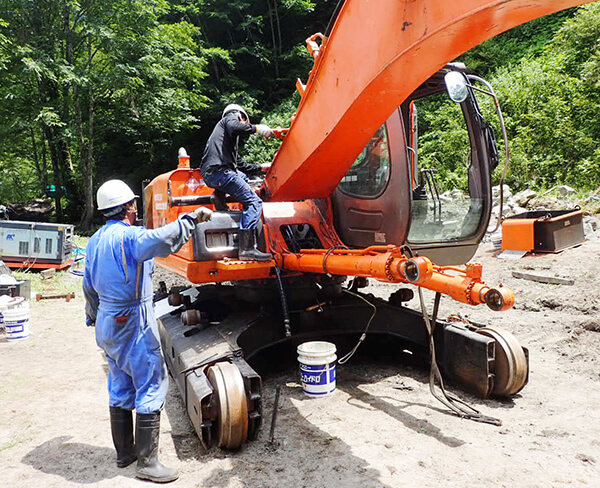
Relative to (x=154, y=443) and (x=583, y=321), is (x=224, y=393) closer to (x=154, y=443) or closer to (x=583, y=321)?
(x=154, y=443)

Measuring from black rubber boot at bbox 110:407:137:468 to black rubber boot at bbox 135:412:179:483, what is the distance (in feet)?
0.52

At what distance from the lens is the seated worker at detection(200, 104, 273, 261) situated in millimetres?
4031

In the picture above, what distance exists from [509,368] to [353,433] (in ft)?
4.58

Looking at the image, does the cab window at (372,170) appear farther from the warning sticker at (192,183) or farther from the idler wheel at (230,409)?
the idler wheel at (230,409)

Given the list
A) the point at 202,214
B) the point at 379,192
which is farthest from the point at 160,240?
the point at 379,192

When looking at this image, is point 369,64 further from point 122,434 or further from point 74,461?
point 74,461

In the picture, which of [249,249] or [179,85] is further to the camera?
[179,85]

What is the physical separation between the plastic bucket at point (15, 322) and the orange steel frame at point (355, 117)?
2.91m

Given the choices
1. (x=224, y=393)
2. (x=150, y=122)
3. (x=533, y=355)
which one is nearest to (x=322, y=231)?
(x=224, y=393)

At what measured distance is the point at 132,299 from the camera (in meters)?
3.05

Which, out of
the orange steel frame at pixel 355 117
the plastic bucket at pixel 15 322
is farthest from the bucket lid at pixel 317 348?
the plastic bucket at pixel 15 322

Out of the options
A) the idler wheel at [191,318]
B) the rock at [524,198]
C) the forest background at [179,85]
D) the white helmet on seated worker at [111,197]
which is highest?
the forest background at [179,85]

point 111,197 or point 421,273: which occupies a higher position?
point 111,197

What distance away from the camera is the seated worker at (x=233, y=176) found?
403 cm
